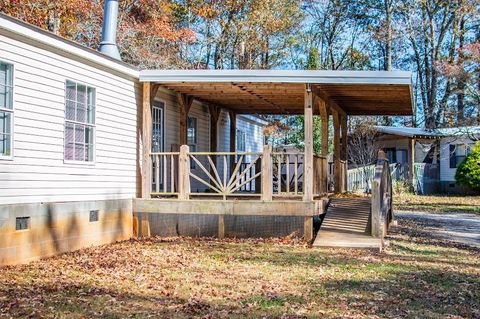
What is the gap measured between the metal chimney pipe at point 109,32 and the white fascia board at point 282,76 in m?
1.76

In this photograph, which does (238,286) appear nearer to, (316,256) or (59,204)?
(316,256)

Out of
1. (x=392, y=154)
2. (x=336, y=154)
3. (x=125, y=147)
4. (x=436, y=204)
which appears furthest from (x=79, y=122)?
(x=392, y=154)

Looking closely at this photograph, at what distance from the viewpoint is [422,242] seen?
1138 centimetres

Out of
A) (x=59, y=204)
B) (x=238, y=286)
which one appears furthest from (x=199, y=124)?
(x=238, y=286)

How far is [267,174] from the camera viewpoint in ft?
35.8

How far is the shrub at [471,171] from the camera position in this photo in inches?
996

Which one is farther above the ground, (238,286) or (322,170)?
(322,170)

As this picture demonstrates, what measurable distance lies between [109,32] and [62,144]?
4.55 metres

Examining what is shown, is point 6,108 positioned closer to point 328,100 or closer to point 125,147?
point 125,147

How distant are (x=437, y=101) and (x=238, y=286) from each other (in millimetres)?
29606

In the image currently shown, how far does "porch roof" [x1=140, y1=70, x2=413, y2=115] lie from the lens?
10648 millimetres

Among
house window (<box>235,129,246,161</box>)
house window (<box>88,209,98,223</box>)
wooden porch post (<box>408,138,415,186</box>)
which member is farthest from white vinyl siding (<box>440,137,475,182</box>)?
house window (<box>88,209,98,223</box>)

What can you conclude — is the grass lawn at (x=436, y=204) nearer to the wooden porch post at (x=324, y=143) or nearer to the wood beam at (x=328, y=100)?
the wood beam at (x=328, y=100)

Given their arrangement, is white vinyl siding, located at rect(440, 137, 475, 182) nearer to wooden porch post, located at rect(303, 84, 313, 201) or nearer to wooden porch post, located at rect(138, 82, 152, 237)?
wooden porch post, located at rect(303, 84, 313, 201)
